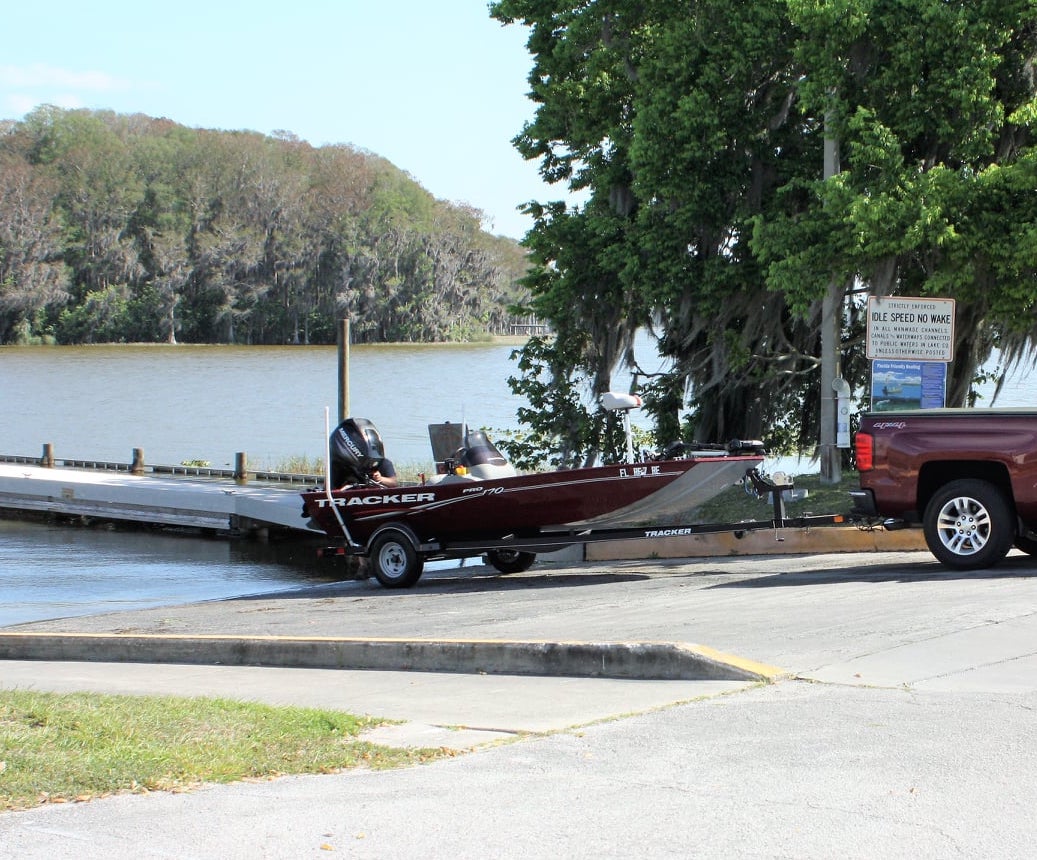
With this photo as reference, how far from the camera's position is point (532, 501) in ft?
47.4

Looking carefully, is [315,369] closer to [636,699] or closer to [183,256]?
[183,256]

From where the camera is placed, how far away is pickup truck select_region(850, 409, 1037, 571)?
11.8 metres

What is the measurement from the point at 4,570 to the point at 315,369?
62139 millimetres

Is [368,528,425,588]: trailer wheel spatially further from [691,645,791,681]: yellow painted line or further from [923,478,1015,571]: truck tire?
[691,645,791,681]: yellow painted line

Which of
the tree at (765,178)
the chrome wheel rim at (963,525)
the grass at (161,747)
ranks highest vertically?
the tree at (765,178)

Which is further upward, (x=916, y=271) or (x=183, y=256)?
(x=183, y=256)

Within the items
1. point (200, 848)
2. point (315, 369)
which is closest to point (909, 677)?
point (200, 848)

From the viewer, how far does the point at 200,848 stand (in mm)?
5129

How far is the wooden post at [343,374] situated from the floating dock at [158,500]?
1930 mm

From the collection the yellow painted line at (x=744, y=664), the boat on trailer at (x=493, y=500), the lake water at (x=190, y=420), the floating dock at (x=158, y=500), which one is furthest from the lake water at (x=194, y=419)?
the yellow painted line at (x=744, y=664)

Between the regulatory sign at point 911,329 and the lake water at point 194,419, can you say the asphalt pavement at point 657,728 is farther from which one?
the lake water at point 194,419

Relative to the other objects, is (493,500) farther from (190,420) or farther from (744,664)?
(190,420)

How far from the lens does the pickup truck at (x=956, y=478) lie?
11.8m

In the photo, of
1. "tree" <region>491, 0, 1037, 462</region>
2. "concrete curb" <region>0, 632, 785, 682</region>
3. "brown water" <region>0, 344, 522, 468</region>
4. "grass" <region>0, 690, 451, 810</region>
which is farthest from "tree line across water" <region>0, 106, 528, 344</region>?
"grass" <region>0, 690, 451, 810</region>
